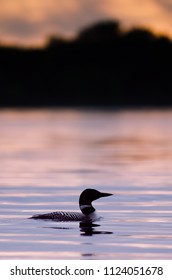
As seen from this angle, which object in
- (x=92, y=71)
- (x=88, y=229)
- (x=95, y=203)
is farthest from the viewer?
(x=92, y=71)

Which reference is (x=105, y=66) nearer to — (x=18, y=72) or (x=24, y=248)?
(x=18, y=72)

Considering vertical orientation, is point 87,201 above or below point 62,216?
above

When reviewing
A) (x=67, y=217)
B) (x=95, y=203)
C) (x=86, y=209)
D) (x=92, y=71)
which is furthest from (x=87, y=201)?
(x=92, y=71)

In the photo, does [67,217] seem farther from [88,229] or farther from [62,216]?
[88,229]

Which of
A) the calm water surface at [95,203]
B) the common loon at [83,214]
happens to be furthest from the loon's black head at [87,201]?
the calm water surface at [95,203]

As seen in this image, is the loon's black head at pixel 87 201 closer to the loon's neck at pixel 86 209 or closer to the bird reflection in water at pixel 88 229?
the loon's neck at pixel 86 209

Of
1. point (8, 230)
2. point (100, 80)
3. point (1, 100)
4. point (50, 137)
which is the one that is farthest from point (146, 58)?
point (8, 230)

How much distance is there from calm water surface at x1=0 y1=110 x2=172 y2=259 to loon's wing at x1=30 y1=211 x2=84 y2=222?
0.06 meters

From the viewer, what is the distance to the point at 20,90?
92.8 m

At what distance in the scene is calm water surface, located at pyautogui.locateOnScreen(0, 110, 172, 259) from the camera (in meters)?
14.5

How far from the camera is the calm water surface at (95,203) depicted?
1452 centimetres

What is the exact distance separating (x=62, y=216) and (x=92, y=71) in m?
77.2

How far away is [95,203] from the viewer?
754 inches
